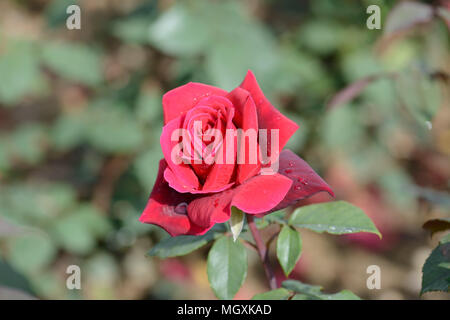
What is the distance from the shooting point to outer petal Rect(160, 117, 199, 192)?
0.47 m

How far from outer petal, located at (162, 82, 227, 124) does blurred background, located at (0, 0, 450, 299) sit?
0.66 meters

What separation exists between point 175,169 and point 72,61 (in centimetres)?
111

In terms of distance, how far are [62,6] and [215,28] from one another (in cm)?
48

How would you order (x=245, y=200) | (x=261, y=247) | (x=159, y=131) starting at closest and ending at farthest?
(x=245, y=200)
(x=261, y=247)
(x=159, y=131)

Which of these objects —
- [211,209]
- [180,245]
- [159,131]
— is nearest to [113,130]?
[159,131]

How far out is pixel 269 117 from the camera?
489 millimetres

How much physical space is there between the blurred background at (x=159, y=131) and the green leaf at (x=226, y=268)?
0.70 metres

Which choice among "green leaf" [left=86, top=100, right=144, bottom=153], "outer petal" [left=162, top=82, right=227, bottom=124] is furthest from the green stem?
A: "green leaf" [left=86, top=100, right=144, bottom=153]

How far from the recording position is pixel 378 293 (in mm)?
1351

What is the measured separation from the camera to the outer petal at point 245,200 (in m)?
0.43

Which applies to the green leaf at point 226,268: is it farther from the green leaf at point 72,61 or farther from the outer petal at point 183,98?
the green leaf at point 72,61

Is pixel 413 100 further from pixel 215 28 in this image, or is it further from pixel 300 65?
pixel 300 65

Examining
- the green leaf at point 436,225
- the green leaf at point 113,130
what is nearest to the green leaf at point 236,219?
the green leaf at point 436,225

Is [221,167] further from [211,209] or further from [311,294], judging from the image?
[311,294]
